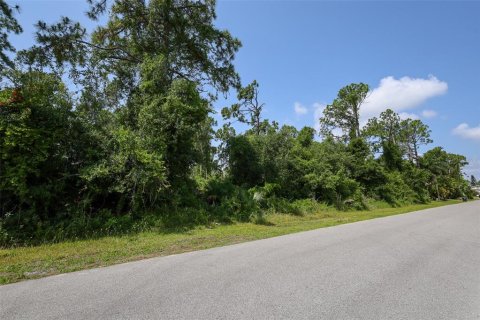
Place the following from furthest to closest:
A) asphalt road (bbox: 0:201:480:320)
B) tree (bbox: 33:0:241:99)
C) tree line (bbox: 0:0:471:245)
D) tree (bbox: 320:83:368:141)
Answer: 1. tree (bbox: 320:83:368:141)
2. tree (bbox: 33:0:241:99)
3. tree line (bbox: 0:0:471:245)
4. asphalt road (bbox: 0:201:480:320)

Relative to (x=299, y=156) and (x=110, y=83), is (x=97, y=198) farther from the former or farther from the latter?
(x=299, y=156)

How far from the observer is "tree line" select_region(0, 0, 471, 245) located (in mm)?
9523

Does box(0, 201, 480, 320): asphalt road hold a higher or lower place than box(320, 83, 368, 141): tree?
lower

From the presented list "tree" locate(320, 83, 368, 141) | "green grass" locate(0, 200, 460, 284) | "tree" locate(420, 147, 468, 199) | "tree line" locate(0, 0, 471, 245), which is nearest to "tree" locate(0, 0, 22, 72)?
"tree line" locate(0, 0, 471, 245)

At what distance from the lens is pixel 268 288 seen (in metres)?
4.51

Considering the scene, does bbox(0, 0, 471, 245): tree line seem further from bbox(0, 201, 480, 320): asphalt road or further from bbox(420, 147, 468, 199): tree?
bbox(420, 147, 468, 199): tree

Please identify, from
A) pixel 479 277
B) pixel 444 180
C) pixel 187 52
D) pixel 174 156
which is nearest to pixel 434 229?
pixel 479 277

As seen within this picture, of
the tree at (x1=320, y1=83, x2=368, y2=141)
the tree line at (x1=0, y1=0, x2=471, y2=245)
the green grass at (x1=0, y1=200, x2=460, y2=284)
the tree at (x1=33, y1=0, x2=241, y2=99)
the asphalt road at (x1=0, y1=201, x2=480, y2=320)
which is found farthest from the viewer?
the tree at (x1=320, y1=83, x2=368, y2=141)

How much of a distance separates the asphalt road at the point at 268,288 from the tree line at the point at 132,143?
540 centimetres

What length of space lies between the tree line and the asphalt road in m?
5.40

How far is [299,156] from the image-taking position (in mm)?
22984

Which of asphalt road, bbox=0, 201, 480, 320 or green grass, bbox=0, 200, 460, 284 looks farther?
green grass, bbox=0, 200, 460, 284

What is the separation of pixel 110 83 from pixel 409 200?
1396 inches

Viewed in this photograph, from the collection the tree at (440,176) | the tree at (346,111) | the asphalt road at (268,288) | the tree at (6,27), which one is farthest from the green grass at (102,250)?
the tree at (440,176)
